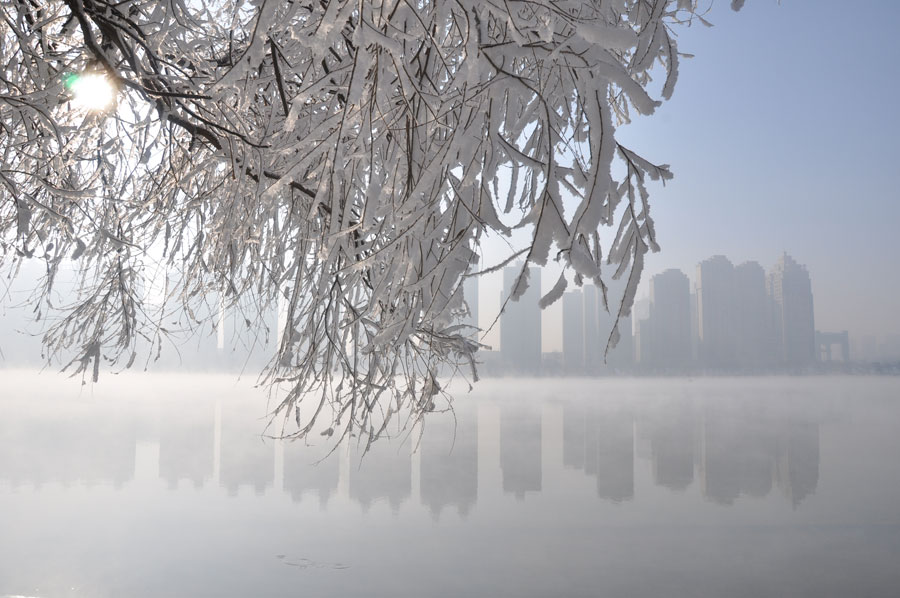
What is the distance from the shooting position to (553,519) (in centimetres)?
1498

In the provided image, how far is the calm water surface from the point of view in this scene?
1152 cm

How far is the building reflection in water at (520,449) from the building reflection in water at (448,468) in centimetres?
114

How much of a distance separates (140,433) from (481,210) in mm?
28443

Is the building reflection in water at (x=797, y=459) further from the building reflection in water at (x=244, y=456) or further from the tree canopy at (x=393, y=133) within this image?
the tree canopy at (x=393, y=133)

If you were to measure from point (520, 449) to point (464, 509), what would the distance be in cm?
648

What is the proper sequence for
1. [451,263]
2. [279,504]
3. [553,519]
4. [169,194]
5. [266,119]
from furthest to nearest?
[279,504] < [553,519] < [169,194] < [266,119] < [451,263]

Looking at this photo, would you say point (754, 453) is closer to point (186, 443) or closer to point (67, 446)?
point (186, 443)

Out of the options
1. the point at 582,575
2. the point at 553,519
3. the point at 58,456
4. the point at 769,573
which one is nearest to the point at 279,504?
the point at 553,519

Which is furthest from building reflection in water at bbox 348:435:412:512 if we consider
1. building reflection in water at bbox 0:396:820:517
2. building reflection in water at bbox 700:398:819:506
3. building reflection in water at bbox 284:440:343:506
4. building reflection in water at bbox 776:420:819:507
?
building reflection in water at bbox 776:420:819:507

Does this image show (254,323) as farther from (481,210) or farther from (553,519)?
(553,519)

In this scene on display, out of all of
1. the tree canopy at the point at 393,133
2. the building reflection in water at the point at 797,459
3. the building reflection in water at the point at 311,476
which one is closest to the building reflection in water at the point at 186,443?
the building reflection in water at the point at 311,476

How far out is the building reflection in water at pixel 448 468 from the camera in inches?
703

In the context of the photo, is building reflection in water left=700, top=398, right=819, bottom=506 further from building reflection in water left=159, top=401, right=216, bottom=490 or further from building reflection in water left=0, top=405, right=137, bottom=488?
building reflection in water left=0, top=405, right=137, bottom=488

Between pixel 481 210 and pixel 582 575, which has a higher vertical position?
pixel 481 210
